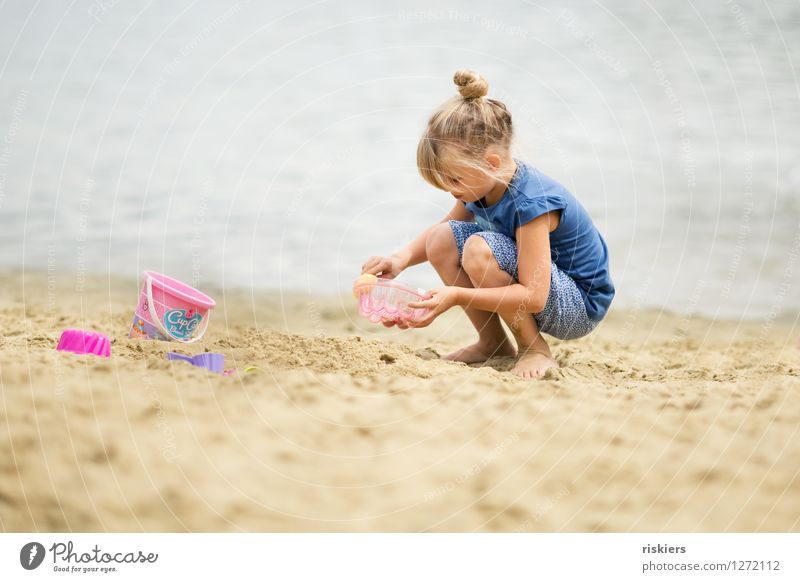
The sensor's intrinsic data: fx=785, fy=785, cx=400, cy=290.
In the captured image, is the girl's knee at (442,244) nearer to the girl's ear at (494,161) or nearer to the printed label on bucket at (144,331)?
the girl's ear at (494,161)

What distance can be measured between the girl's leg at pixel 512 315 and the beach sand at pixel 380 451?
24 cm

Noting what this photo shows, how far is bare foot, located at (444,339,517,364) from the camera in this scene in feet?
9.53

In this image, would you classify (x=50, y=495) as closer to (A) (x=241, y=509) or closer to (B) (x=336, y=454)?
(A) (x=241, y=509)

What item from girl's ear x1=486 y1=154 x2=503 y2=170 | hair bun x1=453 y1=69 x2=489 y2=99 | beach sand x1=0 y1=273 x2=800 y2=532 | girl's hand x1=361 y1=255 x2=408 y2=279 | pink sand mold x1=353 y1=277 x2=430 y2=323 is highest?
hair bun x1=453 y1=69 x2=489 y2=99

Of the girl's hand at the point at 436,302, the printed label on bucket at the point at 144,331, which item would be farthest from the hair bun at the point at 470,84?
the printed label on bucket at the point at 144,331

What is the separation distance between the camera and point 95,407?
195cm

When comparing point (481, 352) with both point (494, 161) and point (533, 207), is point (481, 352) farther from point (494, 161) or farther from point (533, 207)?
point (494, 161)

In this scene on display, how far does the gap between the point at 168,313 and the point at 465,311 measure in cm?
109

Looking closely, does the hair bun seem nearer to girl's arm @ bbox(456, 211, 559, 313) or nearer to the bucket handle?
girl's arm @ bbox(456, 211, 559, 313)

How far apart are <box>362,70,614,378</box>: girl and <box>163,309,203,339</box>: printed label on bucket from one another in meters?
0.67

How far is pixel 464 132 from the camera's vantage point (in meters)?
2.54

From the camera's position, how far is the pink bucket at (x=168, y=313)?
9.34ft

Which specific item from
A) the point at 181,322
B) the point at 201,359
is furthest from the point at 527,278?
the point at 181,322

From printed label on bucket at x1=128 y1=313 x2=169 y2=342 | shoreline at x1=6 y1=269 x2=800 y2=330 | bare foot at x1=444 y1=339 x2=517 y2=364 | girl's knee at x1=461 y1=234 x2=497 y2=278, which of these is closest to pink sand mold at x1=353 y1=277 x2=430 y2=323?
girl's knee at x1=461 y1=234 x2=497 y2=278
